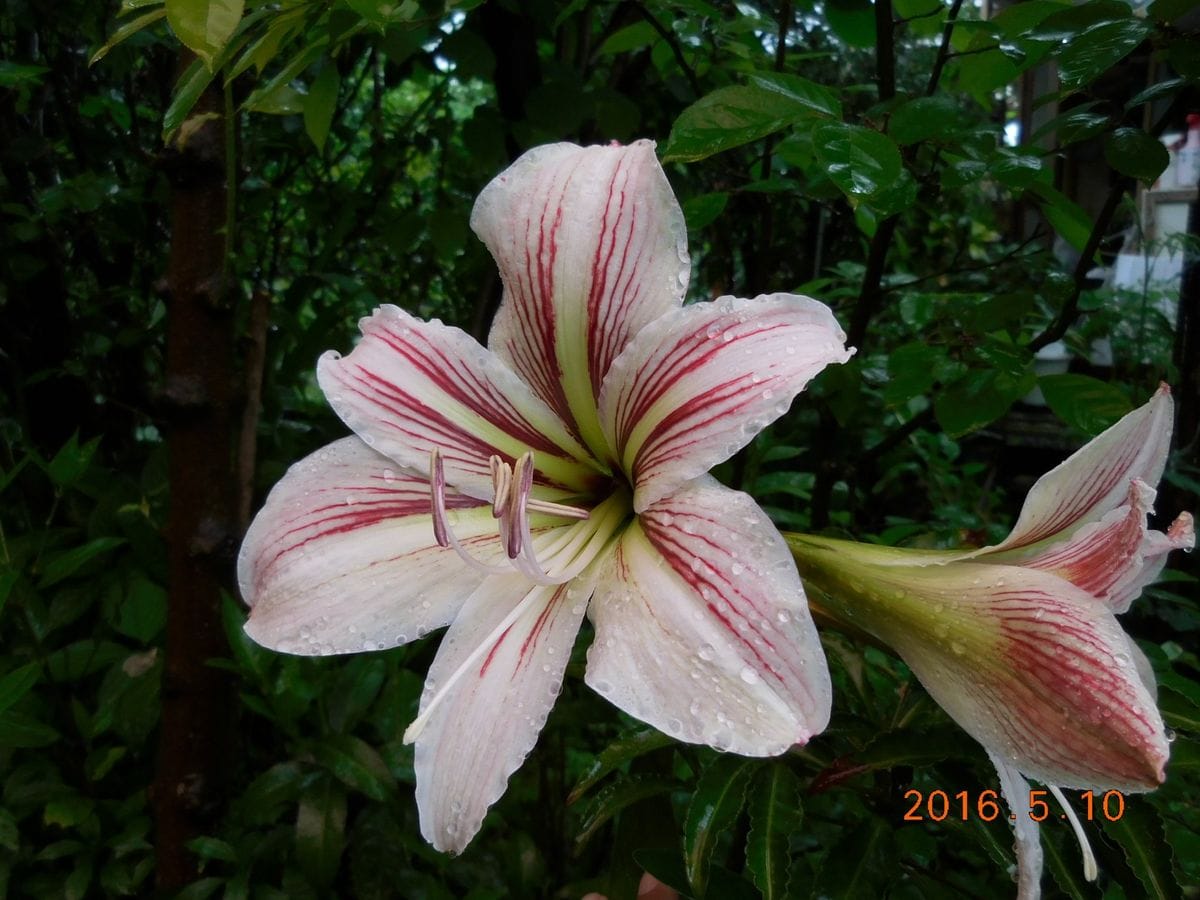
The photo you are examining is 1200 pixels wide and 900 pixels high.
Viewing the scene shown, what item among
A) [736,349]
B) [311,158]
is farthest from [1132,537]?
[311,158]

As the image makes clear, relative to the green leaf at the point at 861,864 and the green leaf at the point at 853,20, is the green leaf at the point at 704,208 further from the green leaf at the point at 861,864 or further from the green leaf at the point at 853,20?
the green leaf at the point at 861,864

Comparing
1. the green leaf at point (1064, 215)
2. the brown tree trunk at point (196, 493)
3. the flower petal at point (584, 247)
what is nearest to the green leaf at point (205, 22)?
the flower petal at point (584, 247)

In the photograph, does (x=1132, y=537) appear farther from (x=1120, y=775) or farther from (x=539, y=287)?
(x=539, y=287)

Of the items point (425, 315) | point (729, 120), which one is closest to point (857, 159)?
point (729, 120)

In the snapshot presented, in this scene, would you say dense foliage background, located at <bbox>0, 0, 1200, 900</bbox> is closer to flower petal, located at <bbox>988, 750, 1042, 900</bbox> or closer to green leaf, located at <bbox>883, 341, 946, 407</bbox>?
green leaf, located at <bbox>883, 341, 946, 407</bbox>

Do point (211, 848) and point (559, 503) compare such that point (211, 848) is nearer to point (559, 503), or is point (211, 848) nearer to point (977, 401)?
point (559, 503)

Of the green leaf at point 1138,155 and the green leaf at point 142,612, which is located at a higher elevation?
the green leaf at point 1138,155
